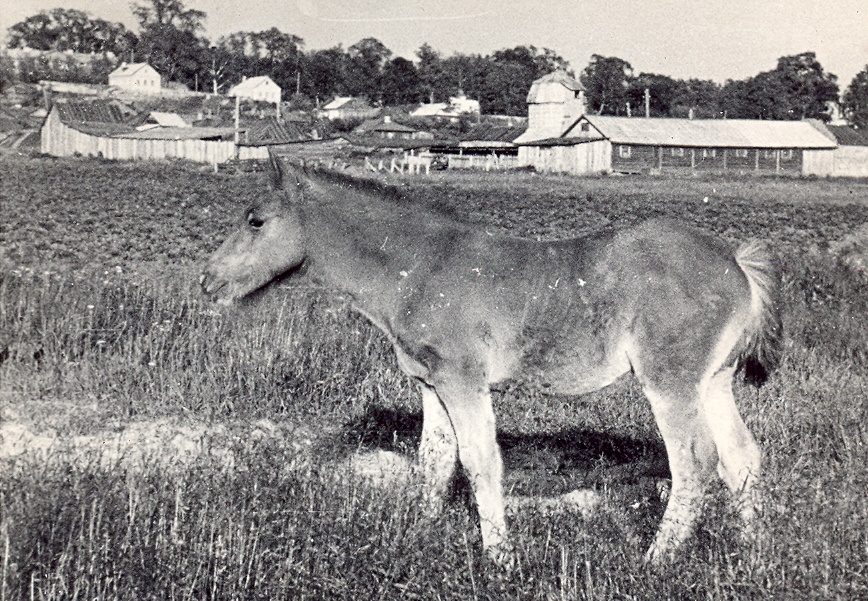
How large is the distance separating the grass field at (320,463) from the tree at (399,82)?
114m

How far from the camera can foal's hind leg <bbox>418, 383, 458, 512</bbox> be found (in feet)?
20.9

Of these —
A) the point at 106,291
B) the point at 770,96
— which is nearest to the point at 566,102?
the point at 770,96

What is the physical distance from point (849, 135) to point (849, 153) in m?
3.69

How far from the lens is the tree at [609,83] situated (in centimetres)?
10375

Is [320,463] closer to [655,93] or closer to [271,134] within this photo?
[271,134]

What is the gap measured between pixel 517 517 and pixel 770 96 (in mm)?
93716

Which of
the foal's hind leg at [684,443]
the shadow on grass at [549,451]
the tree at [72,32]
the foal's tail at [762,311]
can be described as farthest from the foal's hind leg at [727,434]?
the tree at [72,32]

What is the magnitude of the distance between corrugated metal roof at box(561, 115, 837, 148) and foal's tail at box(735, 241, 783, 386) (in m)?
69.9

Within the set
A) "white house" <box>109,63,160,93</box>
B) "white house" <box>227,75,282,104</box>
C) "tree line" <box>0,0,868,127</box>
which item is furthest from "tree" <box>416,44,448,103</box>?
"white house" <box>109,63,160,93</box>

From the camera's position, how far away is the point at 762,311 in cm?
625

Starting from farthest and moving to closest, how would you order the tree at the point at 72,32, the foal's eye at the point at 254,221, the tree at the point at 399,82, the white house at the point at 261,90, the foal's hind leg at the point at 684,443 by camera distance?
Answer: the tree at the point at 399,82 < the white house at the point at 261,90 < the tree at the point at 72,32 < the foal's eye at the point at 254,221 < the foal's hind leg at the point at 684,443

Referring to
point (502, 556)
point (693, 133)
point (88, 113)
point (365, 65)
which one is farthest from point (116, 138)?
point (365, 65)

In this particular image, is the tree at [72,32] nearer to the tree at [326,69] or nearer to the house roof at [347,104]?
the tree at [326,69]

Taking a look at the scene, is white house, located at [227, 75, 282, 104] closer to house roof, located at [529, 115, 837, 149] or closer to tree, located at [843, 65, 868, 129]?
house roof, located at [529, 115, 837, 149]
